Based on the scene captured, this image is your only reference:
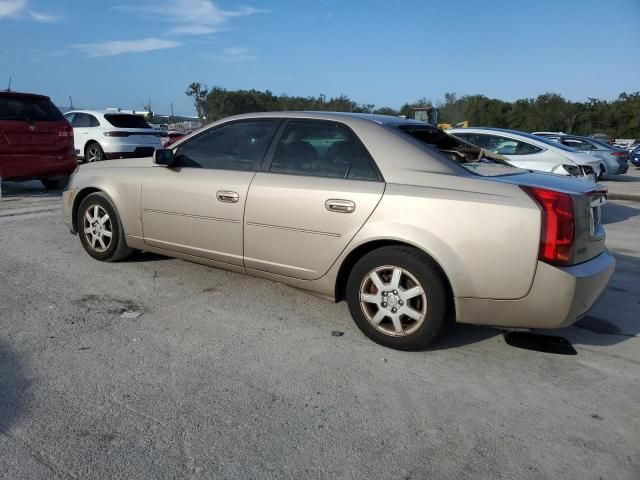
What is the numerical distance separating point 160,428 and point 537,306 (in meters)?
2.22

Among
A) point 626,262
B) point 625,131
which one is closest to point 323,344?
point 626,262

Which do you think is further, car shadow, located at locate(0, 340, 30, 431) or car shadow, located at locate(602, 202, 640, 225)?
car shadow, located at locate(602, 202, 640, 225)

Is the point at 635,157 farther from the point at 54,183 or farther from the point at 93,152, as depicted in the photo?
the point at 54,183

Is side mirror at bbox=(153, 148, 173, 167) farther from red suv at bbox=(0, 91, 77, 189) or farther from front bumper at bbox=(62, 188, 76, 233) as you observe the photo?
red suv at bbox=(0, 91, 77, 189)

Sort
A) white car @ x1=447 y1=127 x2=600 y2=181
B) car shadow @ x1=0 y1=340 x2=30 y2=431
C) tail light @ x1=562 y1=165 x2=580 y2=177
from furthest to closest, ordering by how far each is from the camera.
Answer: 1. white car @ x1=447 y1=127 x2=600 y2=181
2. tail light @ x1=562 y1=165 x2=580 y2=177
3. car shadow @ x1=0 y1=340 x2=30 y2=431

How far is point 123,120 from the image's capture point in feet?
45.2

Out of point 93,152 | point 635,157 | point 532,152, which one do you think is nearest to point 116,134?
point 93,152

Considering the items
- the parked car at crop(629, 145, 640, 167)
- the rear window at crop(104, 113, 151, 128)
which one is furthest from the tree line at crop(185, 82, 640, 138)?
the rear window at crop(104, 113, 151, 128)

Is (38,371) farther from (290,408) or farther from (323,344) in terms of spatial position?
(323,344)

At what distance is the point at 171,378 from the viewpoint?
317 cm

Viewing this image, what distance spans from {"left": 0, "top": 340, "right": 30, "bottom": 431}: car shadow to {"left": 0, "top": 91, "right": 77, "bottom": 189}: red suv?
6.35m

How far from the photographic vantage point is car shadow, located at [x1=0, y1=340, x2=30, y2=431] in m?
2.71

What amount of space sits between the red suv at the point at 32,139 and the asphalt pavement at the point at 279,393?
4944 mm

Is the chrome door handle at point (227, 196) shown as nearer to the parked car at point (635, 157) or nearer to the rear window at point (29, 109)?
the rear window at point (29, 109)
